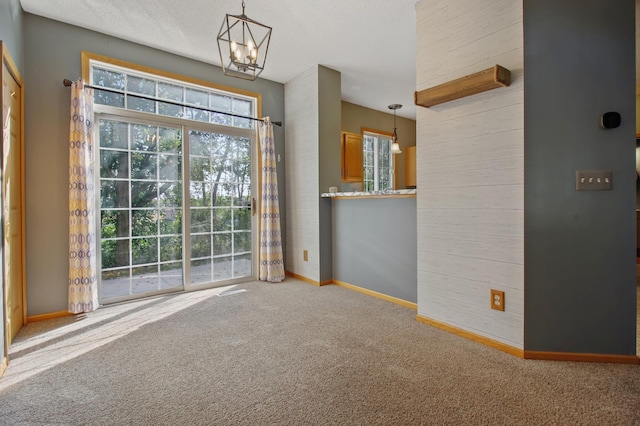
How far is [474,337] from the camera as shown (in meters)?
2.28

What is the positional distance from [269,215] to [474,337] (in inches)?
103

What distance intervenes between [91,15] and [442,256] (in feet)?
11.9

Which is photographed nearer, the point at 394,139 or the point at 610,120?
the point at 610,120

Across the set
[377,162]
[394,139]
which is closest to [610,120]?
[394,139]

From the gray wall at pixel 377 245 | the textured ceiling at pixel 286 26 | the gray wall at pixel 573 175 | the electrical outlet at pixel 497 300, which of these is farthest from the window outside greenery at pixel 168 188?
the gray wall at pixel 573 175

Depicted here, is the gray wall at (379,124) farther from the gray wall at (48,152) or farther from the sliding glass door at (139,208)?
the gray wall at (48,152)

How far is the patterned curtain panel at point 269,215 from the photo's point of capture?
4020 millimetres

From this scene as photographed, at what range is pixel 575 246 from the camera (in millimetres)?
1962

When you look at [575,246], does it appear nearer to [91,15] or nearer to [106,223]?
[106,223]

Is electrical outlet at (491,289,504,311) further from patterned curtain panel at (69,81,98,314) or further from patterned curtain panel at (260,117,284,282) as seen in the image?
patterned curtain panel at (69,81,98,314)

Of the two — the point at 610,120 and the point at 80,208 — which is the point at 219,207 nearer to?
the point at 80,208

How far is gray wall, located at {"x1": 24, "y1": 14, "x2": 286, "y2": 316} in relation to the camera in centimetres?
274

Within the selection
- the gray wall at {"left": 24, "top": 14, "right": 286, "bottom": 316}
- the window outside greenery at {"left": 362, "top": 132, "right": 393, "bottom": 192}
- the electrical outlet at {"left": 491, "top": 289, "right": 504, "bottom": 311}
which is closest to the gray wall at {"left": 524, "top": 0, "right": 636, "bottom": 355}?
the electrical outlet at {"left": 491, "top": 289, "right": 504, "bottom": 311}

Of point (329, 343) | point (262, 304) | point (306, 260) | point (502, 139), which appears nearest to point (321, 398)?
point (329, 343)
